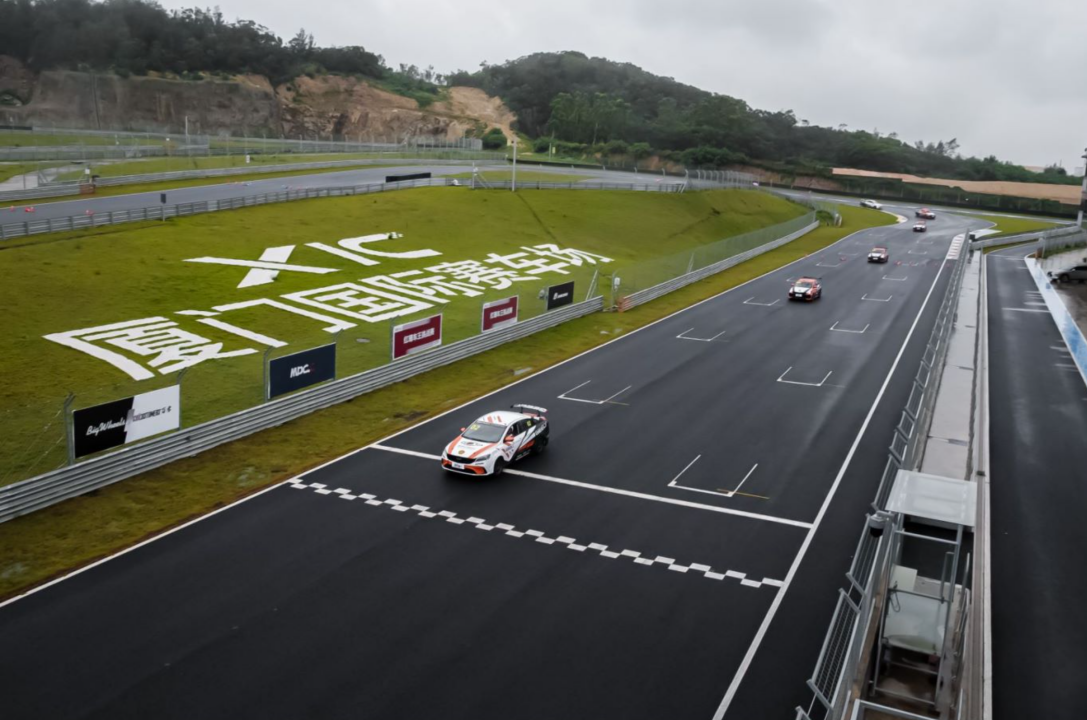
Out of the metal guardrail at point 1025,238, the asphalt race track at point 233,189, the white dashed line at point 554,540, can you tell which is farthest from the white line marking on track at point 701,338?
the metal guardrail at point 1025,238

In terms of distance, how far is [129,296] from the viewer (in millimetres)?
41062

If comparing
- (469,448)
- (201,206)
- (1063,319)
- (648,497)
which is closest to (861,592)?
(648,497)

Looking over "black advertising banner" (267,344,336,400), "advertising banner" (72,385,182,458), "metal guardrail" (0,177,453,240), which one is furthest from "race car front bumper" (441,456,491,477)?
"metal guardrail" (0,177,453,240)

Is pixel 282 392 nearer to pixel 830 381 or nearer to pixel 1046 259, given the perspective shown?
pixel 830 381

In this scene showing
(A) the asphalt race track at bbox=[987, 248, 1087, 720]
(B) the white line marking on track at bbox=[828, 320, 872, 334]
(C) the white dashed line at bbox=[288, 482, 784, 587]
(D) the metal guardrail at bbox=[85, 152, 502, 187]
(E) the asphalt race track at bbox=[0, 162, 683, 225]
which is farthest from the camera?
(D) the metal guardrail at bbox=[85, 152, 502, 187]

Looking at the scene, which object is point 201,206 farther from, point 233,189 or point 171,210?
point 233,189

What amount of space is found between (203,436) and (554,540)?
1236 centimetres

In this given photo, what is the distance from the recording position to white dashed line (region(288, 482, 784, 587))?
63.9ft

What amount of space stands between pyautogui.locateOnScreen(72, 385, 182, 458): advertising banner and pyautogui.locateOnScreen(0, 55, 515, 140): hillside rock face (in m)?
89.8

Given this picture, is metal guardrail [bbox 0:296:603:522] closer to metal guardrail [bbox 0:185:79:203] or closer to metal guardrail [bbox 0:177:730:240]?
metal guardrail [bbox 0:177:730:240]

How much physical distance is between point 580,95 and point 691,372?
149 m

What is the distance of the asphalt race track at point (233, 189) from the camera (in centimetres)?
5354

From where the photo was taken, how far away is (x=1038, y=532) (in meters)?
21.7

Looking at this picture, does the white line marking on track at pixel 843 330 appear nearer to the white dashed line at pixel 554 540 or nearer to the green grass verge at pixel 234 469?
the green grass verge at pixel 234 469
